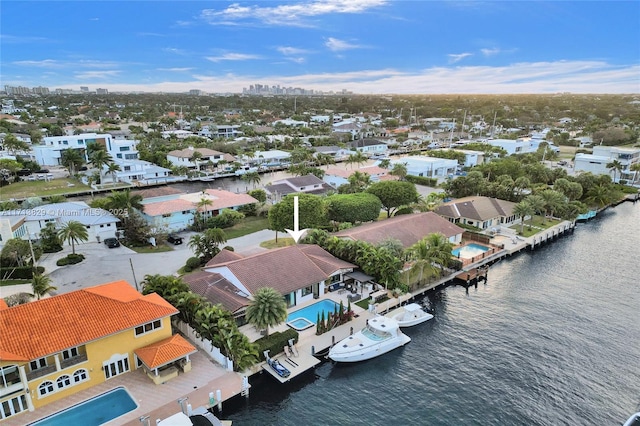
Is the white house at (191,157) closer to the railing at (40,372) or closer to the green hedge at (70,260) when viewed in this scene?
the green hedge at (70,260)

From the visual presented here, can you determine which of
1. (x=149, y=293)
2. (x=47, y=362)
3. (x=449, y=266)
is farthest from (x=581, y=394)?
(x=47, y=362)

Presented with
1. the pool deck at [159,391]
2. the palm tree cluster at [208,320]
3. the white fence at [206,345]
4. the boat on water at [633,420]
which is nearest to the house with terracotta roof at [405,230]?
the palm tree cluster at [208,320]

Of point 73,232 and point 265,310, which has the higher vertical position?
point 73,232

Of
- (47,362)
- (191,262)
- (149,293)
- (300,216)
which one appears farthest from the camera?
(300,216)

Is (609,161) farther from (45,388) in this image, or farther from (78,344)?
(45,388)

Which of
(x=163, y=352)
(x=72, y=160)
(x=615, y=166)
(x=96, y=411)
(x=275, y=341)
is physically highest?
(x=72, y=160)

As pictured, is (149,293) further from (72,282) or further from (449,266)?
(449,266)

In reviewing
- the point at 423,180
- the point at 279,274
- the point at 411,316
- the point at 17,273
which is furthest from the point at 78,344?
the point at 423,180
